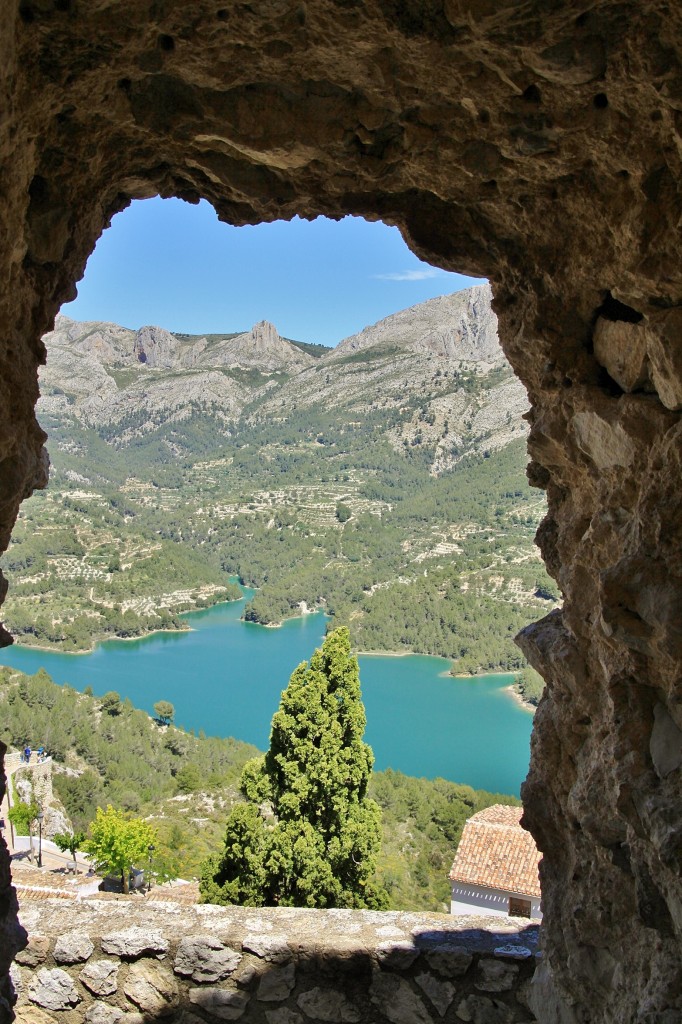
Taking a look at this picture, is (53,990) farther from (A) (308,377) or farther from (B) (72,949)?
(A) (308,377)

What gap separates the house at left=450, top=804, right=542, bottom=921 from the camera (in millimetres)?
13820

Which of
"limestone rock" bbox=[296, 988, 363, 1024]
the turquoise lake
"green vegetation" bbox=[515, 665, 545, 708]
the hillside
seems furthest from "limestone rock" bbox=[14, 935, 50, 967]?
the hillside

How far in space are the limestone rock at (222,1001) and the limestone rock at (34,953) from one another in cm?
66

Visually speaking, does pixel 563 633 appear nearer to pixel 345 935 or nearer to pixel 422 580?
pixel 345 935

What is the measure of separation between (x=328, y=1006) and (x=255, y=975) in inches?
13.4

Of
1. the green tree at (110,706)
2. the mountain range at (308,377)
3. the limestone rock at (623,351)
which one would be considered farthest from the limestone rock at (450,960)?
the mountain range at (308,377)

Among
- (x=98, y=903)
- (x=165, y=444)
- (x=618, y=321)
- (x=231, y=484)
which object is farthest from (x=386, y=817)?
(x=165, y=444)

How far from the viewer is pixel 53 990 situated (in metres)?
3.47

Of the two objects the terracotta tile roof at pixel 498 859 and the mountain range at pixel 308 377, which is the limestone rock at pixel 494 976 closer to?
the terracotta tile roof at pixel 498 859

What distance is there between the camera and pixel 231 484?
123000mm

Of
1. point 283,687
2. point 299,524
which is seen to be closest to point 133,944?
point 283,687

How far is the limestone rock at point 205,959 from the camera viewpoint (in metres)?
3.54

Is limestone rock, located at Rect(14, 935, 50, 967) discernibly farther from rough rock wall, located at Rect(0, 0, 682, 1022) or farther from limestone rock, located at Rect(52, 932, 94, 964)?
rough rock wall, located at Rect(0, 0, 682, 1022)

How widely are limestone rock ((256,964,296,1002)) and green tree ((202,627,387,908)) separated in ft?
15.9
